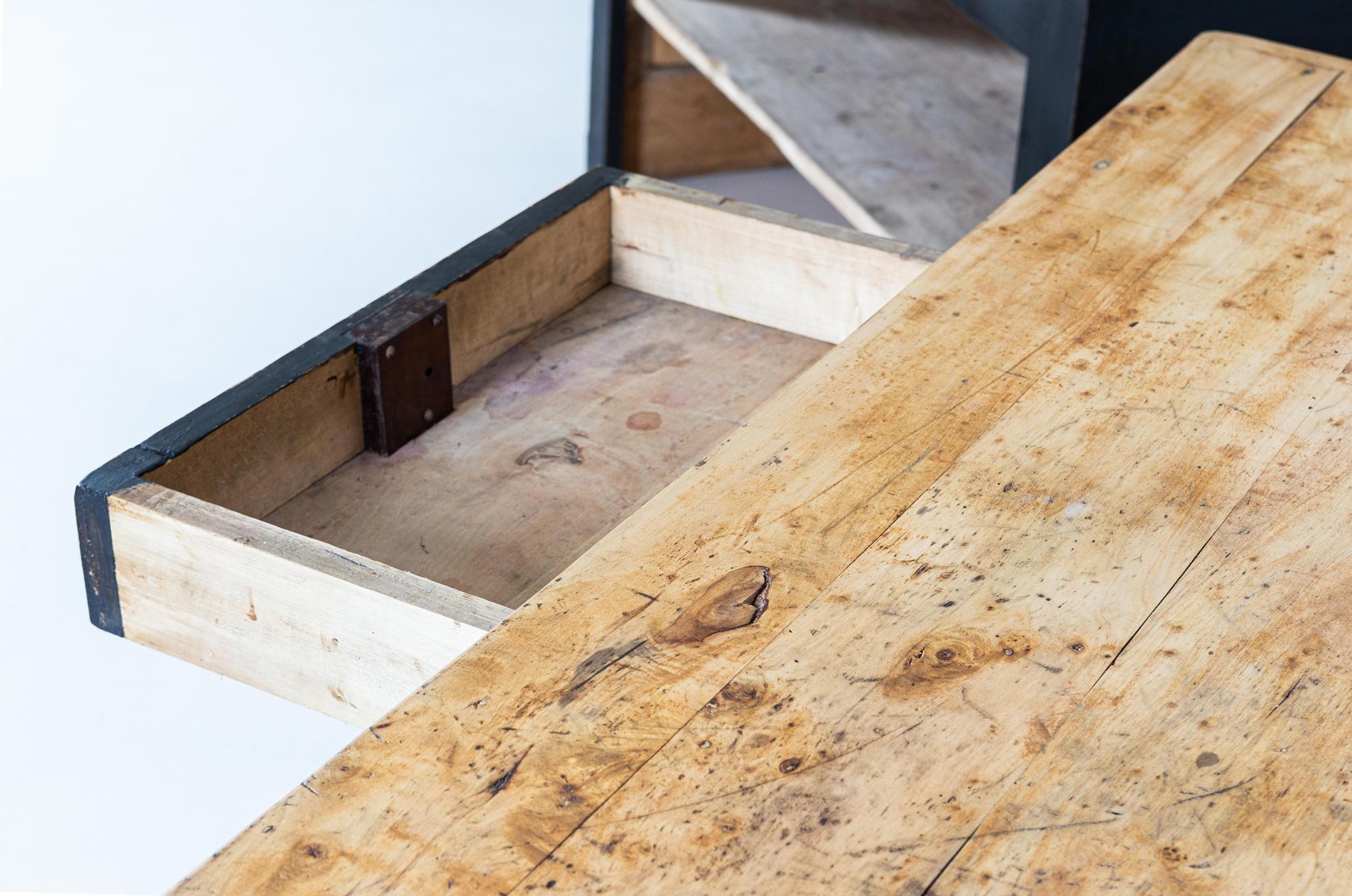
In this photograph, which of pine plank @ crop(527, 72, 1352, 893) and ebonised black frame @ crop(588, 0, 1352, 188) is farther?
ebonised black frame @ crop(588, 0, 1352, 188)

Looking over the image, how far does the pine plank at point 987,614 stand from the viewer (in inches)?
25.0

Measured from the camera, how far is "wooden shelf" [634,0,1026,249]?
2109mm

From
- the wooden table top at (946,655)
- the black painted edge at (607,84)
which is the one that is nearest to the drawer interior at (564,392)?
the wooden table top at (946,655)

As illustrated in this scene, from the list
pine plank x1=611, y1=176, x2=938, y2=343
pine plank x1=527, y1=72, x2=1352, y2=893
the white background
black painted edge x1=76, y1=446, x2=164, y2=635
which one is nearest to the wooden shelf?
the white background

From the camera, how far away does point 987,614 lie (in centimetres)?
77

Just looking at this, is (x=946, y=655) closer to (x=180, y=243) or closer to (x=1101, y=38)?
(x=1101, y=38)

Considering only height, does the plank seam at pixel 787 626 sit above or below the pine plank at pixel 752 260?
above

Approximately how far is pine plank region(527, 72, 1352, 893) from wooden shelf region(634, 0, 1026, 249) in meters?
0.97

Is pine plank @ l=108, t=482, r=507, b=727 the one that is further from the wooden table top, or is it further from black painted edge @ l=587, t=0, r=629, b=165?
black painted edge @ l=587, t=0, r=629, b=165

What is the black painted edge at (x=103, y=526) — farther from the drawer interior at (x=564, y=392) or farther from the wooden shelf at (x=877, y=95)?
the wooden shelf at (x=877, y=95)

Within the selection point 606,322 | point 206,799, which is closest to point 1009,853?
point 606,322

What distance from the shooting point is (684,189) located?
1.50 metres

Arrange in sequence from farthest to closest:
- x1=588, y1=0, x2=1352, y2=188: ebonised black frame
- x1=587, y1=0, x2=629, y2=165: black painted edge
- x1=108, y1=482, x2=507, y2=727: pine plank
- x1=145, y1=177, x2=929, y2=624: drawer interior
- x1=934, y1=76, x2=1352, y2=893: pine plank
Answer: x1=587, y1=0, x2=629, y2=165: black painted edge → x1=588, y1=0, x2=1352, y2=188: ebonised black frame → x1=145, y1=177, x2=929, y2=624: drawer interior → x1=108, y1=482, x2=507, y2=727: pine plank → x1=934, y1=76, x2=1352, y2=893: pine plank

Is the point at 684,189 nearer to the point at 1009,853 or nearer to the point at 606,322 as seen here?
the point at 606,322
